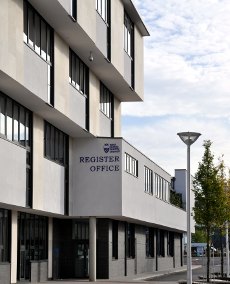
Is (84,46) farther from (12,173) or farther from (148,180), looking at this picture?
(148,180)

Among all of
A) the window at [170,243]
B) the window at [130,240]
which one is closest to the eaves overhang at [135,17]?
the window at [130,240]

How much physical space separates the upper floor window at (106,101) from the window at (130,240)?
8265 mm

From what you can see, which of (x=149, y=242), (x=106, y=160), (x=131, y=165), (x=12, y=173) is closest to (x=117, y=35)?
(x=106, y=160)

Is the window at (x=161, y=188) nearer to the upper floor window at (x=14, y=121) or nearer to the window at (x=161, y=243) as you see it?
the window at (x=161, y=243)

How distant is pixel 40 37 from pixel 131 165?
1358 cm

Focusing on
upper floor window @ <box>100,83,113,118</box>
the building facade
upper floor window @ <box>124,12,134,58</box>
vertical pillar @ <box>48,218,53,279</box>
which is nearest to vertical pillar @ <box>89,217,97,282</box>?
the building facade

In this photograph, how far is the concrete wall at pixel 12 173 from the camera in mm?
29781

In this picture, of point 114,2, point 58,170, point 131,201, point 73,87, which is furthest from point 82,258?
point 114,2

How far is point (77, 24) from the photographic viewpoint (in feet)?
112

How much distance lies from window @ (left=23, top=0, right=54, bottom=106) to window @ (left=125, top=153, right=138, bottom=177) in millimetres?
9968

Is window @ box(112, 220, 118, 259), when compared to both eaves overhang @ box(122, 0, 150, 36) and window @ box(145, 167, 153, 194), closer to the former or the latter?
window @ box(145, 167, 153, 194)

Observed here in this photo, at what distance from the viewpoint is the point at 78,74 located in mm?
39906

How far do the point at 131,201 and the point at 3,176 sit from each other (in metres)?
15.2

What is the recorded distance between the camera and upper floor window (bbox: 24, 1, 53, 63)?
103ft
